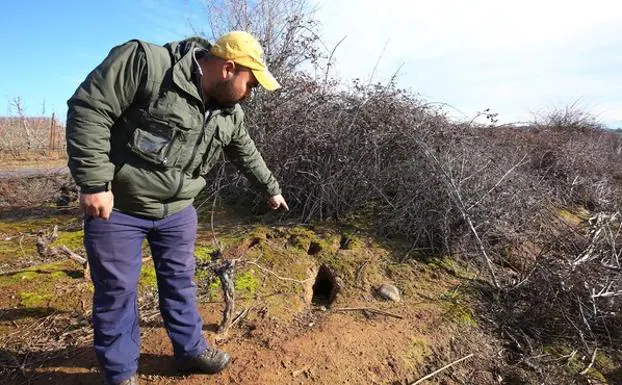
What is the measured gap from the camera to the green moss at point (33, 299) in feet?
10.4

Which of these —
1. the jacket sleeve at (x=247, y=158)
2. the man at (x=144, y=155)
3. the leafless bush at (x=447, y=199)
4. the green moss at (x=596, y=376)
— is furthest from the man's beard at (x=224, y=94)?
the green moss at (x=596, y=376)

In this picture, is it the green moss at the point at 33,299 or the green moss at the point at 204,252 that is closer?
the green moss at the point at 33,299

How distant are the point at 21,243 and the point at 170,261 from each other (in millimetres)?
2893

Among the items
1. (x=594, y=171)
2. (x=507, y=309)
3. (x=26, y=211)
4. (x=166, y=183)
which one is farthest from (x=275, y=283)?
(x=594, y=171)

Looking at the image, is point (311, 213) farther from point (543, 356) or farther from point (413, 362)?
point (543, 356)

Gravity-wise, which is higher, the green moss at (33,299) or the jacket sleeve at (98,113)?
the jacket sleeve at (98,113)

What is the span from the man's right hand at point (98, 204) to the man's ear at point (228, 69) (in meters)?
0.79

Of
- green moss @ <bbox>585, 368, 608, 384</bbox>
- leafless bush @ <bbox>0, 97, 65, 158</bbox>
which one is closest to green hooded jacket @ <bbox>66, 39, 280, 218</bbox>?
green moss @ <bbox>585, 368, 608, 384</bbox>

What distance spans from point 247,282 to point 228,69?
194 centimetres

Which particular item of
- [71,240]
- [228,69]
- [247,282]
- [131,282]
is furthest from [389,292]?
[71,240]

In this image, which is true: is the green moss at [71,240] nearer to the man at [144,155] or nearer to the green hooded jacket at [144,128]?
the man at [144,155]

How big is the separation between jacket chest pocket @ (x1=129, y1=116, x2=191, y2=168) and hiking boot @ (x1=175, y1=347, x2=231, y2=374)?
1.13m

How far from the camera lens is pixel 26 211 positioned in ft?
20.1

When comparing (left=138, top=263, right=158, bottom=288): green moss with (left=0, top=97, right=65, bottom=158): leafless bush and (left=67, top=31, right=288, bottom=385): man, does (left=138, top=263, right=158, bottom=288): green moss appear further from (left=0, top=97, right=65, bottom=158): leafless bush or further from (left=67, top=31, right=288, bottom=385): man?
(left=0, top=97, right=65, bottom=158): leafless bush
